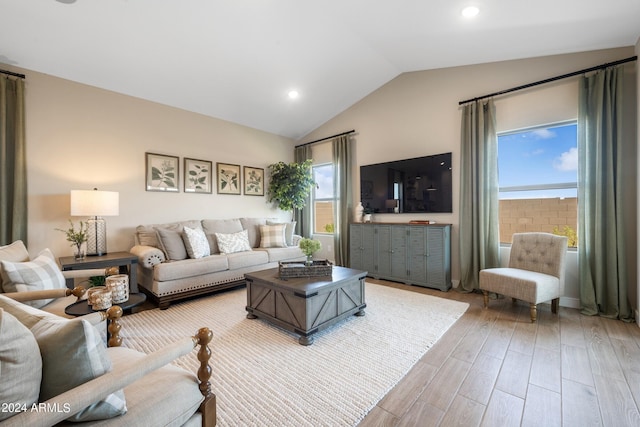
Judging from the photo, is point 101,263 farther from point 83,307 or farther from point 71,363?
point 71,363

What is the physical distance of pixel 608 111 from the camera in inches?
109

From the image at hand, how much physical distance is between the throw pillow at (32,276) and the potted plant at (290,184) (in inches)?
139

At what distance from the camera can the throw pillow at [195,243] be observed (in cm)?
359

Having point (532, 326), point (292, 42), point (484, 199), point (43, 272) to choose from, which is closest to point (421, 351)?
point (532, 326)

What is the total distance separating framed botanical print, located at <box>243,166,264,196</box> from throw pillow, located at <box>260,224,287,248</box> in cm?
86

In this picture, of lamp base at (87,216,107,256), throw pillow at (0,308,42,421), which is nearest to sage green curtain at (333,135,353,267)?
lamp base at (87,216,107,256)

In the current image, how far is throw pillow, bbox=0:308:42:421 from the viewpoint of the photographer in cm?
71

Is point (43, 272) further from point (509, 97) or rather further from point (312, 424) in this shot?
point (509, 97)

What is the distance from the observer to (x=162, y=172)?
4078mm

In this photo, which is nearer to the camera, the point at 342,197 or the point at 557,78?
the point at 557,78

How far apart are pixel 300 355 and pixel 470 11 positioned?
3392 mm

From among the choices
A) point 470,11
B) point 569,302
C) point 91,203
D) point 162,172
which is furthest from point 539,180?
point 91,203

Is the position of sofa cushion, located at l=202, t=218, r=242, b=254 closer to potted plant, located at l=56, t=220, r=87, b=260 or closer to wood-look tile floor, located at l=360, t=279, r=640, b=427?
potted plant, located at l=56, t=220, r=87, b=260

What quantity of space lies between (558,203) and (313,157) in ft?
13.2
